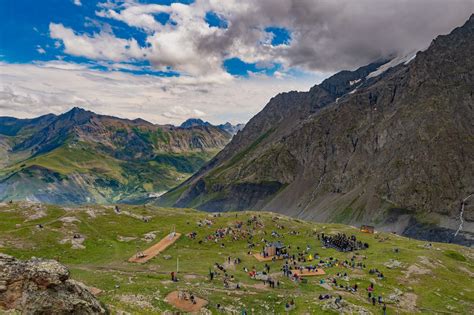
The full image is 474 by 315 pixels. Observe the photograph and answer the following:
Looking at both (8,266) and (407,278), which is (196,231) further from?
(8,266)

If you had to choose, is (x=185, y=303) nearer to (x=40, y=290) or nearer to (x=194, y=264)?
(x=194, y=264)

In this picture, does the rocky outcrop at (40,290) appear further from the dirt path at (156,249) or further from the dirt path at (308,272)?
the dirt path at (156,249)

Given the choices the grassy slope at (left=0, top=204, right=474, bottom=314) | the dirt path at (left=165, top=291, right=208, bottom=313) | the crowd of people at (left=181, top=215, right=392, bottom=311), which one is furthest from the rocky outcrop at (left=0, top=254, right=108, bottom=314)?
the crowd of people at (left=181, top=215, right=392, bottom=311)

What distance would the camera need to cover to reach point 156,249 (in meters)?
95.9

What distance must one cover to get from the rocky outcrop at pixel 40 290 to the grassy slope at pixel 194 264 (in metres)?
12.5

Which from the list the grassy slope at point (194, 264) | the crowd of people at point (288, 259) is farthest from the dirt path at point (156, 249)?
the crowd of people at point (288, 259)

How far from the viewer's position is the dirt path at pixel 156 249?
85.0m

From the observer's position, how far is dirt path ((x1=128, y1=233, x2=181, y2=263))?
3345 inches

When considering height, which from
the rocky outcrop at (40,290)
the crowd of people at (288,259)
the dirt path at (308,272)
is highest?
the rocky outcrop at (40,290)

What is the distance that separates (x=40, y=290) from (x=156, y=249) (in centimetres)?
7333

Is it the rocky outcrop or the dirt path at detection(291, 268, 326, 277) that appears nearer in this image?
the rocky outcrop

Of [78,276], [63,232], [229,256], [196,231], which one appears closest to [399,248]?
[229,256]

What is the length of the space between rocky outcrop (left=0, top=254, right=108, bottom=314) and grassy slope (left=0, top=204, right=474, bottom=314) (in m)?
12.5

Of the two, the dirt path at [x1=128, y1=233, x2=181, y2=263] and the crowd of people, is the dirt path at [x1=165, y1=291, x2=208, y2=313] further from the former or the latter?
the dirt path at [x1=128, y1=233, x2=181, y2=263]
